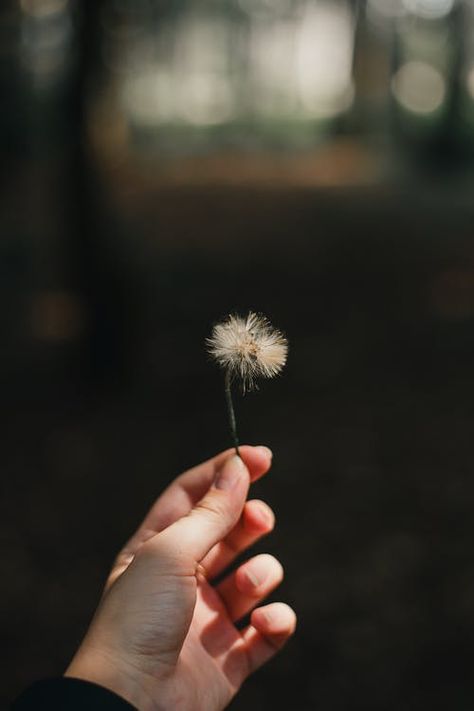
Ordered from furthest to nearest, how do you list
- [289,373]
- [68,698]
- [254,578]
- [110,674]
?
1. [289,373]
2. [254,578]
3. [110,674]
4. [68,698]

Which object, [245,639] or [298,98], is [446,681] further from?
[298,98]

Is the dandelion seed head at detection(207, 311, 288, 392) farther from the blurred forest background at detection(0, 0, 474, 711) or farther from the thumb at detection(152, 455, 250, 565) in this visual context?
the blurred forest background at detection(0, 0, 474, 711)

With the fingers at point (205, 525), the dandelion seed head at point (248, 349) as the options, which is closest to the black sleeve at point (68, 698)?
the fingers at point (205, 525)

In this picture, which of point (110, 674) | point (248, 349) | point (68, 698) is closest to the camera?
point (68, 698)

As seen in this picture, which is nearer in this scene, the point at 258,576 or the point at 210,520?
the point at 210,520

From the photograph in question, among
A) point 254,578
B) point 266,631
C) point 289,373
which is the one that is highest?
point 254,578

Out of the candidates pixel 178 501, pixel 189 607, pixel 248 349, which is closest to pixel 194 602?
pixel 189 607

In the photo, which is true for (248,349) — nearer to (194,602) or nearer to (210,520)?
(210,520)
